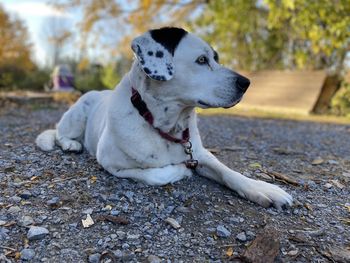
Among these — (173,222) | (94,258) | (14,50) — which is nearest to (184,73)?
(173,222)

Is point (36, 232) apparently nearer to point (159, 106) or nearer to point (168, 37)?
point (159, 106)

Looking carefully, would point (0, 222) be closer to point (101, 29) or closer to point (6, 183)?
point (6, 183)

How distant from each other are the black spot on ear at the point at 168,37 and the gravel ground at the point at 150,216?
37.2 inches

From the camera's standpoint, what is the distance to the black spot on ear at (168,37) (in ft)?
8.52

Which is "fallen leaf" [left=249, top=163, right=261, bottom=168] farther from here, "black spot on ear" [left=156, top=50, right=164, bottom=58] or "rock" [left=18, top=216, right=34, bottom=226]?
"rock" [left=18, top=216, right=34, bottom=226]

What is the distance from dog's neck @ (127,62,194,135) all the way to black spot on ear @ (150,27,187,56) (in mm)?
241

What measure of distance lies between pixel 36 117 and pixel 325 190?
17.5ft

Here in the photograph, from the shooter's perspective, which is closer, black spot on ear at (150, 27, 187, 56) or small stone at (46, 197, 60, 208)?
small stone at (46, 197, 60, 208)

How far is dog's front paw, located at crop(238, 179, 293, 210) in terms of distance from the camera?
101 inches

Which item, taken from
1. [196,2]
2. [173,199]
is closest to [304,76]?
[196,2]

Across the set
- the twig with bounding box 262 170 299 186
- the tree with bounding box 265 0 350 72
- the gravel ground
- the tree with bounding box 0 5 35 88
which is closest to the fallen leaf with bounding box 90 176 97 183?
the gravel ground

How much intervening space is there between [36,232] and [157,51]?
1.28 m

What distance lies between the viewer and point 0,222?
A: 2.28 meters

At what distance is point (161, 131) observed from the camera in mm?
2727
